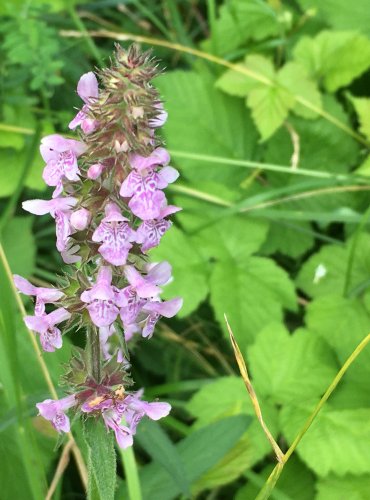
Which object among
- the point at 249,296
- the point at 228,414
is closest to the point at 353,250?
the point at 249,296

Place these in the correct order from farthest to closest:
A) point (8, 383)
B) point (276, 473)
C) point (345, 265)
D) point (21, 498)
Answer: point (345, 265) < point (21, 498) < point (8, 383) < point (276, 473)

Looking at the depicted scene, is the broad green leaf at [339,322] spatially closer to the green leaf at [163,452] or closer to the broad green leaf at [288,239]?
the broad green leaf at [288,239]

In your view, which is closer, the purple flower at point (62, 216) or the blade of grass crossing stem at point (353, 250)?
the purple flower at point (62, 216)

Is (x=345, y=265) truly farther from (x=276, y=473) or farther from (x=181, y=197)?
(x=276, y=473)

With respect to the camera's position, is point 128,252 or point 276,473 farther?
point 276,473

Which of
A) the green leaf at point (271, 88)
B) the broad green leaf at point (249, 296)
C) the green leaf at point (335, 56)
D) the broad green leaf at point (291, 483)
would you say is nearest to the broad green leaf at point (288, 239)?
the broad green leaf at point (249, 296)

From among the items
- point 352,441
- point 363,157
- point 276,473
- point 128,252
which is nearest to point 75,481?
point 352,441

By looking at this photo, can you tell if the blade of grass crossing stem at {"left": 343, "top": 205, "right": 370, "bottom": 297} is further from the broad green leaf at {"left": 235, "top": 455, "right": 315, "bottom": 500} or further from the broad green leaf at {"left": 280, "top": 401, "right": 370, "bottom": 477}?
the broad green leaf at {"left": 235, "top": 455, "right": 315, "bottom": 500}

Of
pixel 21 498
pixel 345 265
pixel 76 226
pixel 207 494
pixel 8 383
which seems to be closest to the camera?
pixel 76 226
